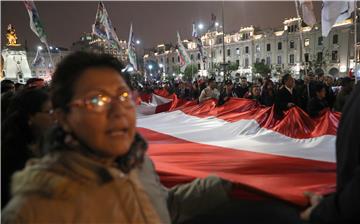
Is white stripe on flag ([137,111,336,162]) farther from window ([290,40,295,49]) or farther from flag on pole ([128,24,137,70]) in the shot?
window ([290,40,295,49])

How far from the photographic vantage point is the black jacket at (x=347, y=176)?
5.20ft

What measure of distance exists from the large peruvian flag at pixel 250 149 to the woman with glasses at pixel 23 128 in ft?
4.13

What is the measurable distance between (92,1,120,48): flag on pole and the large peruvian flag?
1040 centimetres

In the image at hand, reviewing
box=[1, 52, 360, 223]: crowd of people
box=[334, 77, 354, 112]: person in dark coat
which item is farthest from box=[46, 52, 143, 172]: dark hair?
box=[334, 77, 354, 112]: person in dark coat

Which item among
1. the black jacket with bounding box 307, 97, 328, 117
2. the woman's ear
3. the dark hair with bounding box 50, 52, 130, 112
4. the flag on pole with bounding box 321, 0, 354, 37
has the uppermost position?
the flag on pole with bounding box 321, 0, 354, 37

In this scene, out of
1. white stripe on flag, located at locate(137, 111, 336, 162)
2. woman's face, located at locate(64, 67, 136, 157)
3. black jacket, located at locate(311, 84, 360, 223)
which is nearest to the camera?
woman's face, located at locate(64, 67, 136, 157)

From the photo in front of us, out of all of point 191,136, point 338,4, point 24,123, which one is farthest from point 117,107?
point 338,4

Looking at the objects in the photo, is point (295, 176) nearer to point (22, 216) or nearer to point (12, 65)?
point (22, 216)

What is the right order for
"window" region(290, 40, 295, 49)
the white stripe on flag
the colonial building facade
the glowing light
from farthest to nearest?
1. "window" region(290, 40, 295, 49)
2. the glowing light
3. the colonial building facade
4. the white stripe on flag

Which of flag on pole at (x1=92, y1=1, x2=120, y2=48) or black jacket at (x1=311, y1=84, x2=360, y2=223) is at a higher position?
flag on pole at (x1=92, y1=1, x2=120, y2=48)

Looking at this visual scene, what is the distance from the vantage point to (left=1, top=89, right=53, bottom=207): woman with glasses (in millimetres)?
2305

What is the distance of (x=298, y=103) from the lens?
28.0 ft

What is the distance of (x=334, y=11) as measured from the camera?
8.31 meters

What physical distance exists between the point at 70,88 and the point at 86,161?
14.1 inches
